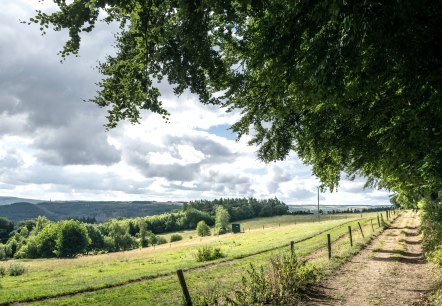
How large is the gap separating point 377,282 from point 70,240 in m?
107

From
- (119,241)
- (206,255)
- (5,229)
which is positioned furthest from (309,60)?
(5,229)

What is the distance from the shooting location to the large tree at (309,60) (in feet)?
20.0

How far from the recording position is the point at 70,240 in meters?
107

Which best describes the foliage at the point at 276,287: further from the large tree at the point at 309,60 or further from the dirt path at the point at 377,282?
the large tree at the point at 309,60

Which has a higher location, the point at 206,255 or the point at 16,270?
the point at 206,255

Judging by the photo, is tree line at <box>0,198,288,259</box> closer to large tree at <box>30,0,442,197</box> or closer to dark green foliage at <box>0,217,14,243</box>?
dark green foliage at <box>0,217,14,243</box>

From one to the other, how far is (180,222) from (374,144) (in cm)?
16520

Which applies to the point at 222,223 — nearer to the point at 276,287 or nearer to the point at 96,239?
the point at 96,239

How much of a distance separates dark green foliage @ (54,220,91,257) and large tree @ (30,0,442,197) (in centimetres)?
10691

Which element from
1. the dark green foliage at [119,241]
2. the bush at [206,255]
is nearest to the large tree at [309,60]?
the bush at [206,255]

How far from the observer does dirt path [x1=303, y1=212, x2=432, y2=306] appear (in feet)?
41.2

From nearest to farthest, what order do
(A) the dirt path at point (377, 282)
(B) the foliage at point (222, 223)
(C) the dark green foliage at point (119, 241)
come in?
(A) the dirt path at point (377, 282)
(C) the dark green foliage at point (119, 241)
(B) the foliage at point (222, 223)

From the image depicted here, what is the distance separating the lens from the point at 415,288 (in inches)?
555

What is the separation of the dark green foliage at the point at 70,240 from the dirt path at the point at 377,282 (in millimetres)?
101610
